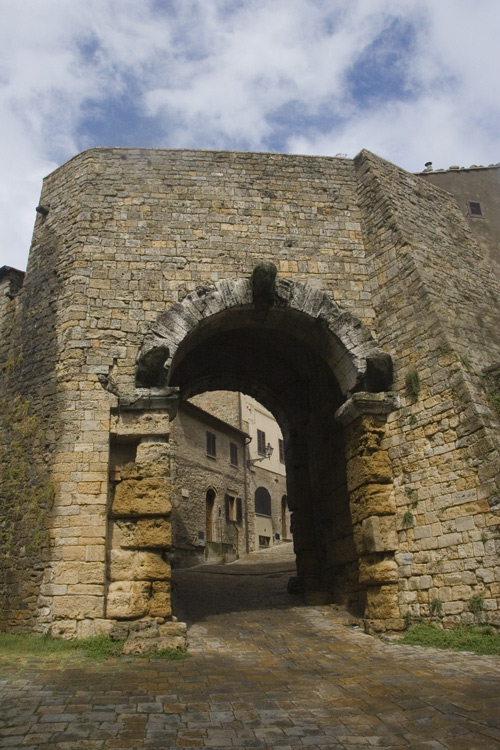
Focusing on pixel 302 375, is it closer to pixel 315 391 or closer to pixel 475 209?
pixel 315 391

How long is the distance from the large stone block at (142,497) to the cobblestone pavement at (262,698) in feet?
4.96

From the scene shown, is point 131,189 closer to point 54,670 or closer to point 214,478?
point 54,670

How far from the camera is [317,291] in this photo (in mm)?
7883

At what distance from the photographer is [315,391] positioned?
9.75 meters

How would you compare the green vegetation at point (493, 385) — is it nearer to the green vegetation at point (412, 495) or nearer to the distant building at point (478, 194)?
the green vegetation at point (412, 495)

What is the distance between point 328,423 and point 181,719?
6125mm

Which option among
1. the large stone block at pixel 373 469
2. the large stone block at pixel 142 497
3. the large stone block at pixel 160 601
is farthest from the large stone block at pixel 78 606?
the large stone block at pixel 373 469

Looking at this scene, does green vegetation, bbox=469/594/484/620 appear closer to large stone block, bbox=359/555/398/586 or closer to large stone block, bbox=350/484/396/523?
large stone block, bbox=359/555/398/586

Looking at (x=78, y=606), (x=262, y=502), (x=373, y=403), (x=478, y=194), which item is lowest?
(x=78, y=606)

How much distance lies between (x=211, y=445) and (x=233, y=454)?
1.92 m

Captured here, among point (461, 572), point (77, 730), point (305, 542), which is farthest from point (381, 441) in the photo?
point (77, 730)

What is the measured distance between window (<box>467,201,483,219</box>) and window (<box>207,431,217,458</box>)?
37.8 ft

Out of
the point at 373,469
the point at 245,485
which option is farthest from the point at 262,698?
the point at 245,485

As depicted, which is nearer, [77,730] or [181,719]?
[77,730]
